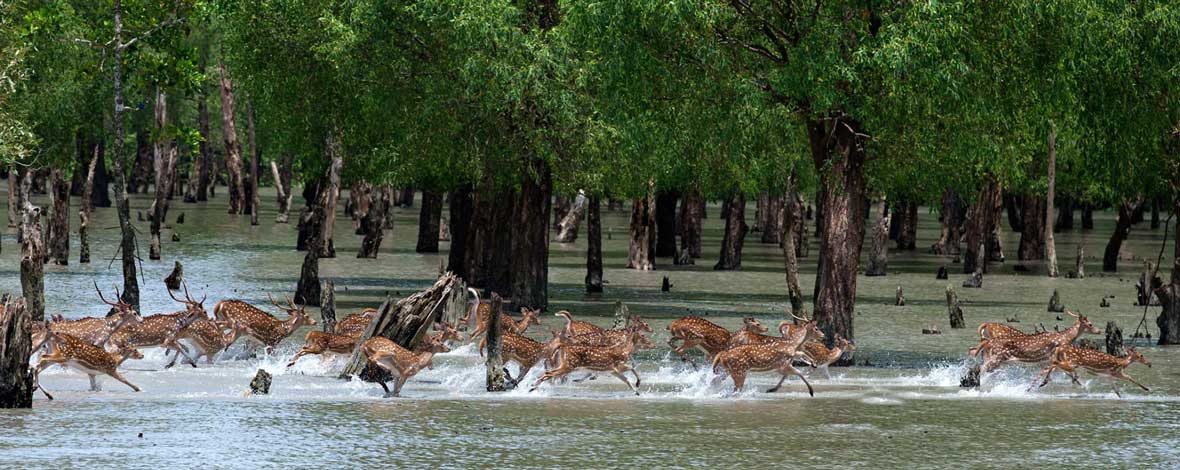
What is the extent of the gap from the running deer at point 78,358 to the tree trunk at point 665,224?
39631mm

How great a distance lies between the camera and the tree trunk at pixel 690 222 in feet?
189

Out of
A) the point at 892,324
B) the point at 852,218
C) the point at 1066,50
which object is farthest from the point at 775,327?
the point at 1066,50

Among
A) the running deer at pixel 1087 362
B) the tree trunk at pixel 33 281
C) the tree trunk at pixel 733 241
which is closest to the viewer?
the running deer at pixel 1087 362

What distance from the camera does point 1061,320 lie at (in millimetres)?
35688

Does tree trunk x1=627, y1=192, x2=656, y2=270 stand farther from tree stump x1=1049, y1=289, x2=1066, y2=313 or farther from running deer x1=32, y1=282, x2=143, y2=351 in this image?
running deer x1=32, y1=282, x2=143, y2=351

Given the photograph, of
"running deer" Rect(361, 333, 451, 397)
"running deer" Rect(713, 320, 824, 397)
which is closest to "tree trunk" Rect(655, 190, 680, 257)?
"running deer" Rect(713, 320, 824, 397)

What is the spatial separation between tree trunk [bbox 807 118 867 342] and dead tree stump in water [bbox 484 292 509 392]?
21.9ft

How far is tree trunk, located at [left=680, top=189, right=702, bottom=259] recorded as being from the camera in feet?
189

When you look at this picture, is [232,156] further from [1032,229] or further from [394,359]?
[394,359]

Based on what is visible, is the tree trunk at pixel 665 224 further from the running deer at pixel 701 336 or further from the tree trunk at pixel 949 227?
the running deer at pixel 701 336

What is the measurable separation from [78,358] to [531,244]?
15.7 meters

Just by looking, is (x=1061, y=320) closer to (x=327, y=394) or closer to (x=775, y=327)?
(x=775, y=327)

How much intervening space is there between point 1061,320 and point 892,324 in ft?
12.8

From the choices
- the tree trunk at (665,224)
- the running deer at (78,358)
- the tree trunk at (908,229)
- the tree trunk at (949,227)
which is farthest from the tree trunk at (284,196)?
the running deer at (78,358)
